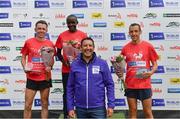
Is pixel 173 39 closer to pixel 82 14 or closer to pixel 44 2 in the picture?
pixel 82 14

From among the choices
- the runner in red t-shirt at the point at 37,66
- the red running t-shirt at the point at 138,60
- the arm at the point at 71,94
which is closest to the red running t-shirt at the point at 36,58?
the runner in red t-shirt at the point at 37,66

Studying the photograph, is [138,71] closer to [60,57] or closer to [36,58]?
[60,57]

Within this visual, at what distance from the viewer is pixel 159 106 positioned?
716cm

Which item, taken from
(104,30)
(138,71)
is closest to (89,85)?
(138,71)

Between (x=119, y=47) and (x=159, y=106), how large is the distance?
1319mm

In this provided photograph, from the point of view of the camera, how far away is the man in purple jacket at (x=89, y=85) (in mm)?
4238

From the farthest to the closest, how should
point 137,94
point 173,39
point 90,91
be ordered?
point 173,39, point 137,94, point 90,91

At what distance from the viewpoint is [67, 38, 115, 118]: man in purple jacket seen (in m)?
4.24

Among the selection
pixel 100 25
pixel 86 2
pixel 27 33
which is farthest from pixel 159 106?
pixel 27 33

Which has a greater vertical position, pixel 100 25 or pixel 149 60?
pixel 100 25

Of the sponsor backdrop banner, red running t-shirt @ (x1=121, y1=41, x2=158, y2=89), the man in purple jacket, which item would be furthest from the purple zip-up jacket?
the sponsor backdrop banner

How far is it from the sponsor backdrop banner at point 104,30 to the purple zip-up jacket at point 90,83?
2.78 m

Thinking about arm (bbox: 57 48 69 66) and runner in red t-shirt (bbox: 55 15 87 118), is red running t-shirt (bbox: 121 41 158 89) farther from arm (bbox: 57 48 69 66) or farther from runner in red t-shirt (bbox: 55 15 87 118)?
arm (bbox: 57 48 69 66)

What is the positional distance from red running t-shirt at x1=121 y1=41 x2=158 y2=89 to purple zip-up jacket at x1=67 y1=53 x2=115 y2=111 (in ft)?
3.42
